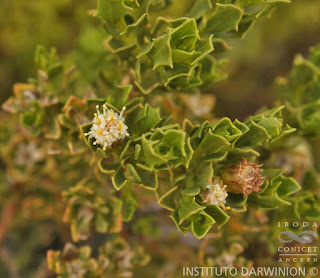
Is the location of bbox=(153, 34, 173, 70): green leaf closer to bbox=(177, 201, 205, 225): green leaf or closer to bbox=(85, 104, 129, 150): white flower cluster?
bbox=(85, 104, 129, 150): white flower cluster

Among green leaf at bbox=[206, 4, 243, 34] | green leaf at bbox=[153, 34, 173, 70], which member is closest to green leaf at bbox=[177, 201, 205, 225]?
green leaf at bbox=[153, 34, 173, 70]

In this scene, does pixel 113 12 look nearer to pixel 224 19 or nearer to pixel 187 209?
pixel 224 19

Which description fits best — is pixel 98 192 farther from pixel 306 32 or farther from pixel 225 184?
pixel 306 32

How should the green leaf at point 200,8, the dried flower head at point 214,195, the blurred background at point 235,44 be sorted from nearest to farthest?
the dried flower head at point 214,195, the green leaf at point 200,8, the blurred background at point 235,44

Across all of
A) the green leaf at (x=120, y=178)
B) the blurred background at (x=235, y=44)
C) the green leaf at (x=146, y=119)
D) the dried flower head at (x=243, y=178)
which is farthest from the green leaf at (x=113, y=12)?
the blurred background at (x=235, y=44)

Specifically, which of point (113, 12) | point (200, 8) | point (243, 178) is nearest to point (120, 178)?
point (243, 178)

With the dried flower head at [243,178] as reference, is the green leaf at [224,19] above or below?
above

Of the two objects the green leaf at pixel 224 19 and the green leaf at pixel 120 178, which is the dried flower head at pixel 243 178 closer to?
the green leaf at pixel 120 178
